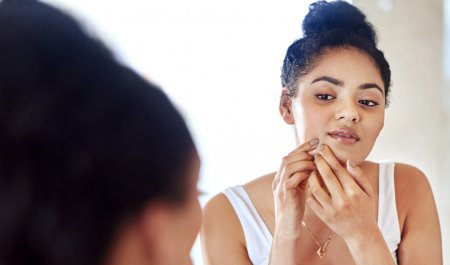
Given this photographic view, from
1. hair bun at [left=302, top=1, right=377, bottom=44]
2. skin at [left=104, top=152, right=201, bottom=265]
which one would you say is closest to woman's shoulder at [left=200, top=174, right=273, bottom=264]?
hair bun at [left=302, top=1, right=377, bottom=44]

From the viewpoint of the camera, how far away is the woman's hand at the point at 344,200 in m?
0.83

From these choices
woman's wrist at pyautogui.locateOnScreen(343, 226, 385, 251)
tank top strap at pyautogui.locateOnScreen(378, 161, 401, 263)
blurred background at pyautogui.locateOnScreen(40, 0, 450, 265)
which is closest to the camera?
woman's wrist at pyautogui.locateOnScreen(343, 226, 385, 251)

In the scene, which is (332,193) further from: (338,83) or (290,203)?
(338,83)

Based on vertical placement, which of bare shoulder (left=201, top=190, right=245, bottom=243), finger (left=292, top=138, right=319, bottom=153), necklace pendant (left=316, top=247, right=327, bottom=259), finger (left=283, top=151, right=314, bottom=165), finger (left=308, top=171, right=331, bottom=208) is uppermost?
finger (left=292, top=138, right=319, bottom=153)

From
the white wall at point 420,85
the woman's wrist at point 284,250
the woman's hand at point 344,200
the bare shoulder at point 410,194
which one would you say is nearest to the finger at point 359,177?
the woman's hand at point 344,200

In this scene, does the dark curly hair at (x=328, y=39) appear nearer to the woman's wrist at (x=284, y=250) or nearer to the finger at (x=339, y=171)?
the finger at (x=339, y=171)

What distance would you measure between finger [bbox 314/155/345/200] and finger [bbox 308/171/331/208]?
0.01 m

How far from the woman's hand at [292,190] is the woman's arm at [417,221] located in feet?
0.87

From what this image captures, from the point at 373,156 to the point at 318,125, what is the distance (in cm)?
99

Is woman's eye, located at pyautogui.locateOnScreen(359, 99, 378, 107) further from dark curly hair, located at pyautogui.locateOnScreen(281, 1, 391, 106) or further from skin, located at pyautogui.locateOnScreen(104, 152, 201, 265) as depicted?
skin, located at pyautogui.locateOnScreen(104, 152, 201, 265)

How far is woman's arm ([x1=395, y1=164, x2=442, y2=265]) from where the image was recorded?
3.29ft

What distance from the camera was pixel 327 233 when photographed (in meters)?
1.06

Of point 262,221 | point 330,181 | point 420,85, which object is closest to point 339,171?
point 330,181

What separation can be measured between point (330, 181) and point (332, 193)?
2 centimetres
